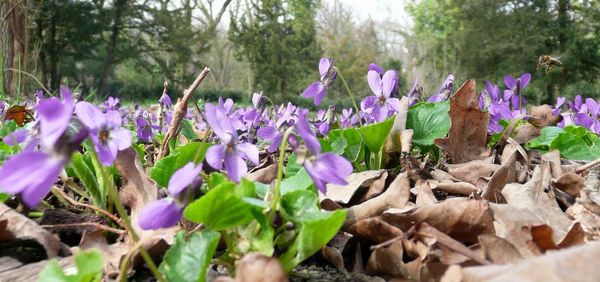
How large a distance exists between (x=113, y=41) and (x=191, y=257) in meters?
30.2

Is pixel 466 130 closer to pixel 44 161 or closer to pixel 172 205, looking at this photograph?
pixel 172 205

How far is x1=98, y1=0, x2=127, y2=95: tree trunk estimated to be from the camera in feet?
93.0

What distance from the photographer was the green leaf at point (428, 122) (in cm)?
137

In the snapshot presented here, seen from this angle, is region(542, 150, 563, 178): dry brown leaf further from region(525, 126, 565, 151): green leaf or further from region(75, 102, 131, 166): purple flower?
region(75, 102, 131, 166): purple flower

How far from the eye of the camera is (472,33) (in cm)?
2542

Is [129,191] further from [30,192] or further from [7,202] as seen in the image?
[30,192]

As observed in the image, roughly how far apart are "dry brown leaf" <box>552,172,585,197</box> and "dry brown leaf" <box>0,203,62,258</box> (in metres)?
1.01

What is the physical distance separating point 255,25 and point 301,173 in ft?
98.2

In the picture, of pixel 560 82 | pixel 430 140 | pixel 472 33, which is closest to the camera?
pixel 430 140

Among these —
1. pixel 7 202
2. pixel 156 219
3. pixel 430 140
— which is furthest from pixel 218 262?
pixel 430 140

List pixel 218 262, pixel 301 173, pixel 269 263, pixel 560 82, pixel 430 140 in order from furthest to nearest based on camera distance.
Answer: pixel 560 82 < pixel 430 140 < pixel 301 173 < pixel 218 262 < pixel 269 263

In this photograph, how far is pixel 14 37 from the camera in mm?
6645

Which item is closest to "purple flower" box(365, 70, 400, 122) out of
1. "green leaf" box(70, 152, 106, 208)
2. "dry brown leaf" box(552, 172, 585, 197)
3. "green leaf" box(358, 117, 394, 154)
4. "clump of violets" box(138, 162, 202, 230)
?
"green leaf" box(358, 117, 394, 154)

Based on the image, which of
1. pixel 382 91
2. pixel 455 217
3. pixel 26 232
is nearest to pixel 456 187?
pixel 455 217
